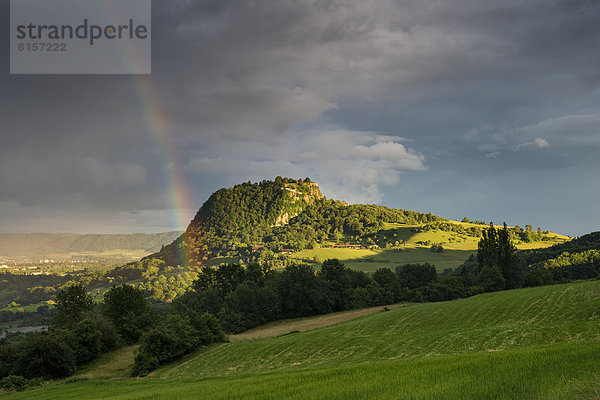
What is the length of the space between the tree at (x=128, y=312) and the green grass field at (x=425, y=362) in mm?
27160

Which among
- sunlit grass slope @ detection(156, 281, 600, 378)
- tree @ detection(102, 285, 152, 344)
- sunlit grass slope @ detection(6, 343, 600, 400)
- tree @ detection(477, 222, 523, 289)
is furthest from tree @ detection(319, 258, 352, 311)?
sunlit grass slope @ detection(6, 343, 600, 400)

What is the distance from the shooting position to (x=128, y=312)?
71.7 metres

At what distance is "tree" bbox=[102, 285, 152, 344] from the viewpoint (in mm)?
67812

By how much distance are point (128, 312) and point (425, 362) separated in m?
73.5

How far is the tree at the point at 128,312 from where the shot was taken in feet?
222

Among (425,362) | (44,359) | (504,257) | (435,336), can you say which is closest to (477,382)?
(425,362)

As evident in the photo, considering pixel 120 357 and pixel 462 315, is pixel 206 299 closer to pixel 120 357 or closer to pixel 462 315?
pixel 120 357

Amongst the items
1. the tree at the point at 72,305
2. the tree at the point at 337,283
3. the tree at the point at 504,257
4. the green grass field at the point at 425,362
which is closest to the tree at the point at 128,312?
the tree at the point at 72,305

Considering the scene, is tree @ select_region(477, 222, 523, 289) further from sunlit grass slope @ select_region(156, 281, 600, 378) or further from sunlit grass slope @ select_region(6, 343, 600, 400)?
sunlit grass slope @ select_region(6, 343, 600, 400)

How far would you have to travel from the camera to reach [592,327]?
71.9 feet

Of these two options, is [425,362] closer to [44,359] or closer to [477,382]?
[477,382]

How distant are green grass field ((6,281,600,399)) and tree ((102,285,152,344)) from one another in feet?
89.1

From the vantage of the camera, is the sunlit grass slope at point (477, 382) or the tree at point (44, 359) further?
the tree at point (44, 359)

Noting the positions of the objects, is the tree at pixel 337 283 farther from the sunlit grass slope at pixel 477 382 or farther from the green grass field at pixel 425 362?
the sunlit grass slope at pixel 477 382
